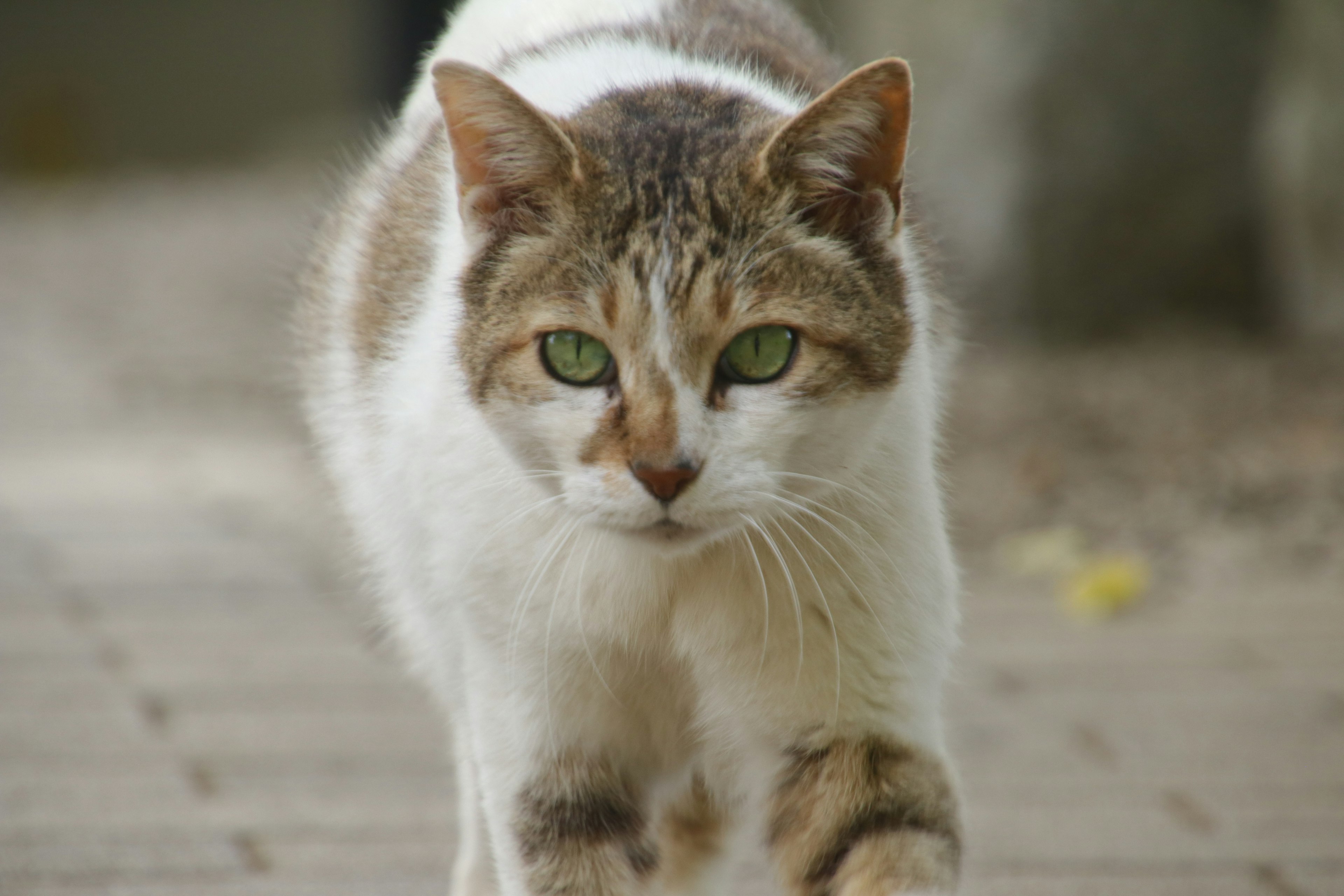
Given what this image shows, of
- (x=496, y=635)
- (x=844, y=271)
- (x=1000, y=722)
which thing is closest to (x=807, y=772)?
(x=496, y=635)

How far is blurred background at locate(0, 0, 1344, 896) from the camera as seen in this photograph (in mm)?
2816

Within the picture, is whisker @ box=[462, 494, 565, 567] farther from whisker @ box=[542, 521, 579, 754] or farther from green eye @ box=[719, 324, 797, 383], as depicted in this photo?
green eye @ box=[719, 324, 797, 383]

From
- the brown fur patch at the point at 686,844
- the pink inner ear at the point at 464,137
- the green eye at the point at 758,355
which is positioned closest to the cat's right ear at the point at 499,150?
the pink inner ear at the point at 464,137

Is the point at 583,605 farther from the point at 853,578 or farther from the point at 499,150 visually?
the point at 499,150

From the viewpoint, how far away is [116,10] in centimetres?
1742

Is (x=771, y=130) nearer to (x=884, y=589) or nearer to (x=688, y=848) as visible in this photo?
(x=884, y=589)

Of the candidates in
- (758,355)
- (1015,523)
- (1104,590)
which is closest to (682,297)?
(758,355)

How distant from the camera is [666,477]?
1.73 meters

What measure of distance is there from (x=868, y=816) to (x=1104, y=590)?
221 centimetres

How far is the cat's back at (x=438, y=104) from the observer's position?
7.43ft

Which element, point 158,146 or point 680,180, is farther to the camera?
point 158,146

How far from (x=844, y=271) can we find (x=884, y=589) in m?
0.41

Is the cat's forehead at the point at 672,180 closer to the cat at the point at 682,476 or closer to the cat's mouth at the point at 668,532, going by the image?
the cat at the point at 682,476

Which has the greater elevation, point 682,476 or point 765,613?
point 682,476
